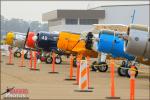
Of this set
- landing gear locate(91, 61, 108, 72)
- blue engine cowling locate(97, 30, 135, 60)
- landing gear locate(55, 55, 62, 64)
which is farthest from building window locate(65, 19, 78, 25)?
blue engine cowling locate(97, 30, 135, 60)

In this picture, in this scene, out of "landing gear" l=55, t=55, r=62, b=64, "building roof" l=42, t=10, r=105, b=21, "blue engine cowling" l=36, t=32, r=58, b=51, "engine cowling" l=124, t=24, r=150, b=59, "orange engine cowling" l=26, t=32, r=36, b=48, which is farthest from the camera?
"building roof" l=42, t=10, r=105, b=21

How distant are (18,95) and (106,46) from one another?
40.6ft

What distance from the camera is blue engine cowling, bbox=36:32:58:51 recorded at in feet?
116

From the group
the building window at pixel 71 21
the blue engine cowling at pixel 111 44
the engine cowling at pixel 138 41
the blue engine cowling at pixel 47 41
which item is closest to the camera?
the engine cowling at pixel 138 41

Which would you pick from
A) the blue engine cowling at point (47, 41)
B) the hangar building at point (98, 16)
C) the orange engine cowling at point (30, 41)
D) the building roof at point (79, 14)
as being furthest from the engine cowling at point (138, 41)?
the building roof at point (79, 14)

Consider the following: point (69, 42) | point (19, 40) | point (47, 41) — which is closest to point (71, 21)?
point (19, 40)

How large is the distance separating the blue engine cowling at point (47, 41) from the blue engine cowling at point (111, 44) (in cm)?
1161

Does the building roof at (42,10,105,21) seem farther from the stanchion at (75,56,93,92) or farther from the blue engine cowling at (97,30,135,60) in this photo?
the stanchion at (75,56,93,92)

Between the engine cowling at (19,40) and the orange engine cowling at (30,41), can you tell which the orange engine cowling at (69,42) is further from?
the engine cowling at (19,40)

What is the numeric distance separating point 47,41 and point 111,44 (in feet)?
41.4

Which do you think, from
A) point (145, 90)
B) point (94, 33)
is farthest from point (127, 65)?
point (145, 90)

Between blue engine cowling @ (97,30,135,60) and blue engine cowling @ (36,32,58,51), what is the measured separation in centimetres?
1161

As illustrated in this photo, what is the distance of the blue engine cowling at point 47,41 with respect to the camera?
35.4 meters

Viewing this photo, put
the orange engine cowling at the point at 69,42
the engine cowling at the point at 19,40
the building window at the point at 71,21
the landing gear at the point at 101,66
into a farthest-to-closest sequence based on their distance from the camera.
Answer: the building window at the point at 71,21
the engine cowling at the point at 19,40
the orange engine cowling at the point at 69,42
the landing gear at the point at 101,66
